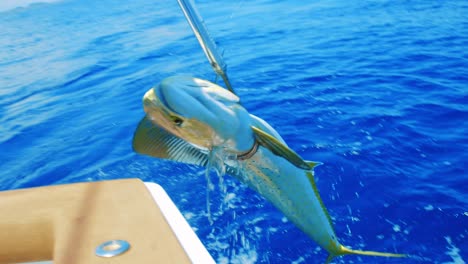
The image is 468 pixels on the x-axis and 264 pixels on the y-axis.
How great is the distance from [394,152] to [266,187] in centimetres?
438

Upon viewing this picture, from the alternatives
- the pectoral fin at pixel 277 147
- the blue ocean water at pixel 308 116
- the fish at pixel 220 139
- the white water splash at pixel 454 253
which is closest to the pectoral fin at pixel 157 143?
the fish at pixel 220 139

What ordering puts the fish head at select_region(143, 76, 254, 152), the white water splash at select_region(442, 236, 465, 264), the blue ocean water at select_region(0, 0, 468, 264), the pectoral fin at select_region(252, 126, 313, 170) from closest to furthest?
the fish head at select_region(143, 76, 254, 152)
the pectoral fin at select_region(252, 126, 313, 170)
the white water splash at select_region(442, 236, 465, 264)
the blue ocean water at select_region(0, 0, 468, 264)

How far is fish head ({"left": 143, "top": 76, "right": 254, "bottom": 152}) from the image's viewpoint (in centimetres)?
127

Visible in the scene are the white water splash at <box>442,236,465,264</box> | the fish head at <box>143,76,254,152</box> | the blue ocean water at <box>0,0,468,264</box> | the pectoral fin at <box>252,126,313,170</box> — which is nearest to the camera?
the fish head at <box>143,76,254,152</box>

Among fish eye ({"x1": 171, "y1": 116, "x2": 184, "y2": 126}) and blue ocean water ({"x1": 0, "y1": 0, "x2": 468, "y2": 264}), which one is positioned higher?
fish eye ({"x1": 171, "y1": 116, "x2": 184, "y2": 126})

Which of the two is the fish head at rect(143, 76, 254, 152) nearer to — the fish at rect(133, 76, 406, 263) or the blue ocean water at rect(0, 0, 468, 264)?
the fish at rect(133, 76, 406, 263)

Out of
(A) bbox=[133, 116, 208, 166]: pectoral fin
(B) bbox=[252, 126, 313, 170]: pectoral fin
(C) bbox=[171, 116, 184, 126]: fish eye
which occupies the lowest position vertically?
(B) bbox=[252, 126, 313, 170]: pectoral fin

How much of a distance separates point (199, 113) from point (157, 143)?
0.63ft

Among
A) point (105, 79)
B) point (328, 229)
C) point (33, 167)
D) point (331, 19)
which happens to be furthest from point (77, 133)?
point (331, 19)

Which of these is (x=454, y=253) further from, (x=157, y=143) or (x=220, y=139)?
(x=157, y=143)

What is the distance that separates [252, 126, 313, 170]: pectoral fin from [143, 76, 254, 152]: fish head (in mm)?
30

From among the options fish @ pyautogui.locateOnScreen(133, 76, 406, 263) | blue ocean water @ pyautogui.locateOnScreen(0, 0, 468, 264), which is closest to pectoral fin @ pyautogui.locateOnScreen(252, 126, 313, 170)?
fish @ pyautogui.locateOnScreen(133, 76, 406, 263)

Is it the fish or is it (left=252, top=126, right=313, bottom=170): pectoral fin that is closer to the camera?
the fish

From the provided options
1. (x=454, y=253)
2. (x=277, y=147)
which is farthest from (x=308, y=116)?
(x=277, y=147)
